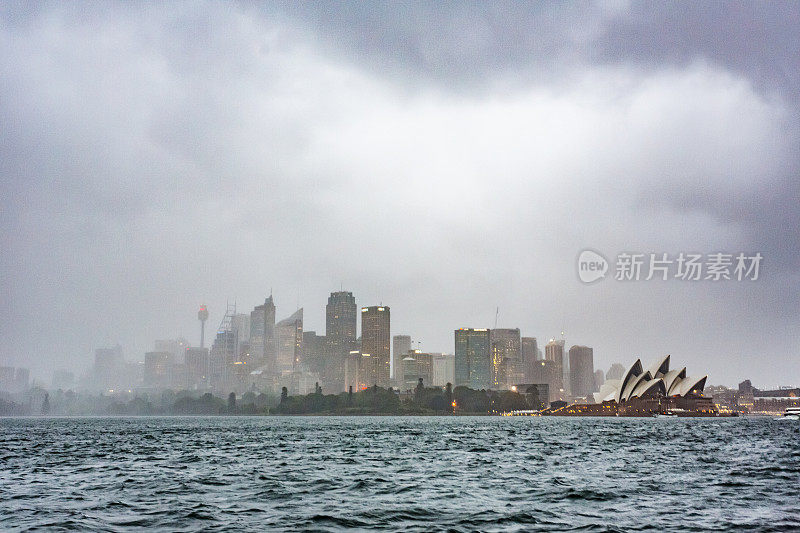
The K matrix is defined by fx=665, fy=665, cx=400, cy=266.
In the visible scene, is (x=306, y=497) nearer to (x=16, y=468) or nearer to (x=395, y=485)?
(x=395, y=485)

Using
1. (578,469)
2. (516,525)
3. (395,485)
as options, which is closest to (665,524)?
(516,525)

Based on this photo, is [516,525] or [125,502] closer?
[516,525]

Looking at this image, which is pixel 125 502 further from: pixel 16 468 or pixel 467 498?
pixel 16 468

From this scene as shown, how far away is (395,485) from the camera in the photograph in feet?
122

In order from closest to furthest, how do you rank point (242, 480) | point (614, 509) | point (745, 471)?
1. point (614, 509)
2. point (242, 480)
3. point (745, 471)

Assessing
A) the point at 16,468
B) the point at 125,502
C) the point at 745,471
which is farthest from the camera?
the point at 16,468

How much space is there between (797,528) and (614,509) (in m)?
6.92

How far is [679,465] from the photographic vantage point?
50.9 meters

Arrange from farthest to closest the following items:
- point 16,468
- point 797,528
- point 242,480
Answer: point 16,468 < point 242,480 < point 797,528

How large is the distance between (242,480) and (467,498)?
49.1 feet

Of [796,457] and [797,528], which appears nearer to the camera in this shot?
[797,528]

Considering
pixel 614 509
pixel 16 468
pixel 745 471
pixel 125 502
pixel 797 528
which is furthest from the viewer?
pixel 16 468

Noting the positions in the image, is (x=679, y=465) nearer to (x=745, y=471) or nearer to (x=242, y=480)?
(x=745, y=471)

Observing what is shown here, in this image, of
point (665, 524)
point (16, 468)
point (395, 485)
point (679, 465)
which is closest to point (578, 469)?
point (679, 465)
